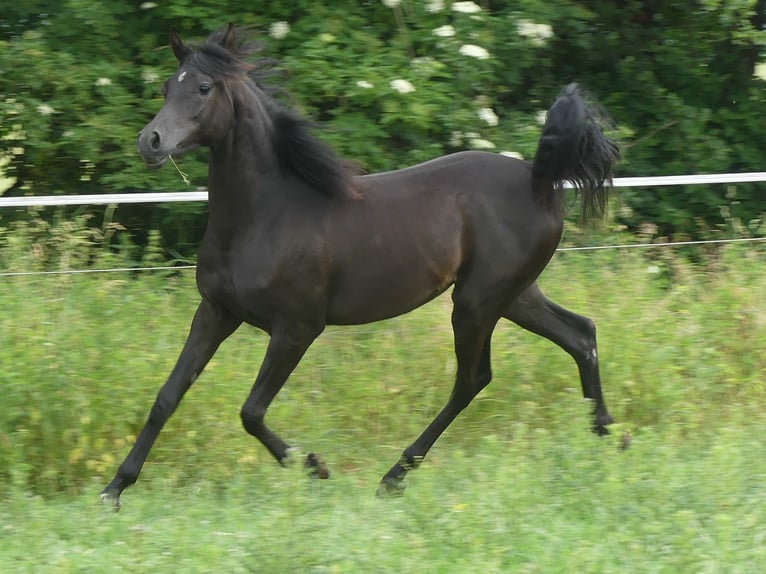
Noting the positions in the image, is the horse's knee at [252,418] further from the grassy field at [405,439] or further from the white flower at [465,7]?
the white flower at [465,7]


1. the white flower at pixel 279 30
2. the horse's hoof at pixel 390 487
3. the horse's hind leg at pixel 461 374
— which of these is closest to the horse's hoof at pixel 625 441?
the horse's hind leg at pixel 461 374

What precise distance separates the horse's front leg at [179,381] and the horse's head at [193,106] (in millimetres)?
786

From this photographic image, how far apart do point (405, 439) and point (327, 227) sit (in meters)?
1.54

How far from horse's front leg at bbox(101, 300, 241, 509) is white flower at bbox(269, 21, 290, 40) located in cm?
374

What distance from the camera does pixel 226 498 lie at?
16.8 feet

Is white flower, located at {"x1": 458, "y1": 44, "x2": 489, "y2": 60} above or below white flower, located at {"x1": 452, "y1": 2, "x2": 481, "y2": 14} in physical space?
below

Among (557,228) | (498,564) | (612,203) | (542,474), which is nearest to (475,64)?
(612,203)

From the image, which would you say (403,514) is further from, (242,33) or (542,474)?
(242,33)

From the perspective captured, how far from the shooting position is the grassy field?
170 inches

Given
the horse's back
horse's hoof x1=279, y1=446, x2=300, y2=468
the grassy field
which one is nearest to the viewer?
the grassy field

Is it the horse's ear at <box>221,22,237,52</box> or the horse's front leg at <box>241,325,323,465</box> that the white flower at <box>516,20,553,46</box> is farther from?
the horse's front leg at <box>241,325,323,465</box>

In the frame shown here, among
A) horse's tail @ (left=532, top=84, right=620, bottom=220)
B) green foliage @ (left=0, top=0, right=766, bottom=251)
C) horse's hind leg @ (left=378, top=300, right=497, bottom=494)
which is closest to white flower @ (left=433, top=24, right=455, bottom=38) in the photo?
green foliage @ (left=0, top=0, right=766, bottom=251)

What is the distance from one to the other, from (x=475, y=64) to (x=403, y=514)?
4.70m

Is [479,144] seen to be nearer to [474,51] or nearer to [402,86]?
[474,51]
